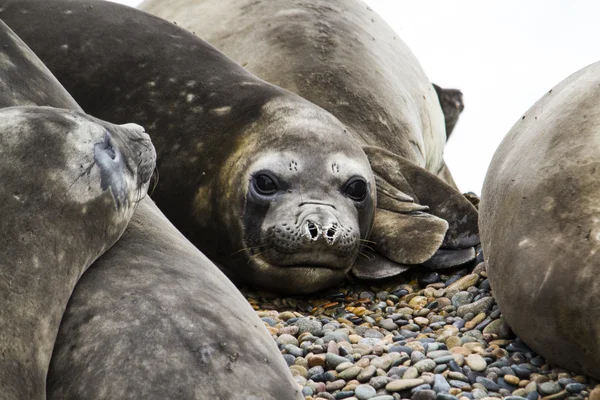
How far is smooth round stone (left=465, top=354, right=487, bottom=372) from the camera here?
13.0ft

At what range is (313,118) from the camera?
5.52 metres

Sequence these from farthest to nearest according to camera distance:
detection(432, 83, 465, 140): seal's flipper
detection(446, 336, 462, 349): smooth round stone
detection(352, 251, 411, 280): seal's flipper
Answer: detection(432, 83, 465, 140): seal's flipper < detection(352, 251, 411, 280): seal's flipper < detection(446, 336, 462, 349): smooth round stone

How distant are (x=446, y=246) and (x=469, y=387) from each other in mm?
1959

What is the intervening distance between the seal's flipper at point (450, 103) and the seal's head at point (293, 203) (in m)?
3.76

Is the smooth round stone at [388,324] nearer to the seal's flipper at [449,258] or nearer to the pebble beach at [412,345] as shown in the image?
the pebble beach at [412,345]

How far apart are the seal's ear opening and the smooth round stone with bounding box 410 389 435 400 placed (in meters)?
1.85

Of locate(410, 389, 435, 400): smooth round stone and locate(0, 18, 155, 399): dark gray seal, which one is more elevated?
locate(0, 18, 155, 399): dark gray seal

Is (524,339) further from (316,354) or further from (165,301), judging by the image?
(165,301)

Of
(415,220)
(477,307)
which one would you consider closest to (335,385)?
(477,307)

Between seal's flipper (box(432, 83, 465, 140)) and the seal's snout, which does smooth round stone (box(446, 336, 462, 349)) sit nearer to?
the seal's snout

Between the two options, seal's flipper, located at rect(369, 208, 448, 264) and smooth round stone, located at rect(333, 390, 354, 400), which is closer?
smooth round stone, located at rect(333, 390, 354, 400)

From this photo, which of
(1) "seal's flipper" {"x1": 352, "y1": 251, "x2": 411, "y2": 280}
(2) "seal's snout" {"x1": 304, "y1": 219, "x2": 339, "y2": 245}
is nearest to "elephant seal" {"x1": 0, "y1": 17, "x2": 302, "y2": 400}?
(2) "seal's snout" {"x1": 304, "y1": 219, "x2": 339, "y2": 245}

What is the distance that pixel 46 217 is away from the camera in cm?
261

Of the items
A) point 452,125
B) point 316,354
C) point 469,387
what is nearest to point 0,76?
point 316,354
